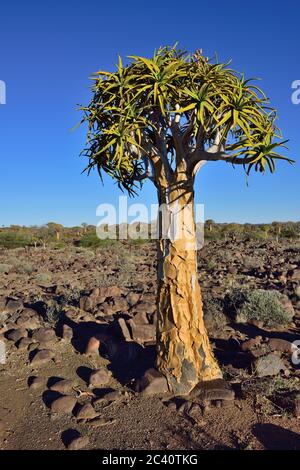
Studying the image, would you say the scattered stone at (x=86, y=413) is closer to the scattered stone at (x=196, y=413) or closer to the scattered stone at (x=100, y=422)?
the scattered stone at (x=100, y=422)

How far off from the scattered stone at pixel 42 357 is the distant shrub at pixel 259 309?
355 centimetres

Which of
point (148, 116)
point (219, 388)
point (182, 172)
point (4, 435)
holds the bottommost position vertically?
point (4, 435)

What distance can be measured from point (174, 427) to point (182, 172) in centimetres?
285

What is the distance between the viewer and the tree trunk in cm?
507

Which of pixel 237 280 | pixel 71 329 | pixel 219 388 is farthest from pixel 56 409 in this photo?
pixel 237 280

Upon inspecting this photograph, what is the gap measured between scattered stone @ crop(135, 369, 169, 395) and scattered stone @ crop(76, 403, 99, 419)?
655mm

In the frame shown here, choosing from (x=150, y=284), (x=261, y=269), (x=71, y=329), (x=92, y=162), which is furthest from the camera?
(x=261, y=269)

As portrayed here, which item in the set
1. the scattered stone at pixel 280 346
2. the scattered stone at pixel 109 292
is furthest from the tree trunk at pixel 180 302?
the scattered stone at pixel 109 292

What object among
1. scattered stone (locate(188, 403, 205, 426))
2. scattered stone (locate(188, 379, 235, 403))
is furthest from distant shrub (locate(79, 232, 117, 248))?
scattered stone (locate(188, 403, 205, 426))

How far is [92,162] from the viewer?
5.68 metres

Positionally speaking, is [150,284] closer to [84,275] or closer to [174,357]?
[84,275]

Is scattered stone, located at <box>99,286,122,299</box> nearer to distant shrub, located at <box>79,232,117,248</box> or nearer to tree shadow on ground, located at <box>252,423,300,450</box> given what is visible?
tree shadow on ground, located at <box>252,423,300,450</box>

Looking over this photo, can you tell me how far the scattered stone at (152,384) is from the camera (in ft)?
16.6

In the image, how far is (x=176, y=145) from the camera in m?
5.07
